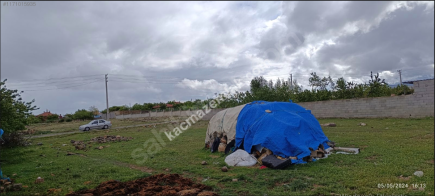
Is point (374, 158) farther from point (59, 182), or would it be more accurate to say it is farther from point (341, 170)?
point (59, 182)

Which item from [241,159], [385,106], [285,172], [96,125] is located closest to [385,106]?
[385,106]

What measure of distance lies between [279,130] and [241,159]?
4.53 ft

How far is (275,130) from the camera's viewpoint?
771cm

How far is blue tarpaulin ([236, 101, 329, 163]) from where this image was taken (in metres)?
7.36

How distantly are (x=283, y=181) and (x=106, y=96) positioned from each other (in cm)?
4279

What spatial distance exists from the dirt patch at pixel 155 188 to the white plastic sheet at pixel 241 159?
204 cm

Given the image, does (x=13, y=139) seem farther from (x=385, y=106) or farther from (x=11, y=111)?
(x=385, y=106)

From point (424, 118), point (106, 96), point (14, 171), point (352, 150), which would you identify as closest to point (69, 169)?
point (14, 171)

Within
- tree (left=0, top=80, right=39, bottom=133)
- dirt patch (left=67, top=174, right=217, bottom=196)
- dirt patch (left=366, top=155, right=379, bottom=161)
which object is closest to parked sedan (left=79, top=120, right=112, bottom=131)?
tree (left=0, top=80, right=39, bottom=133)

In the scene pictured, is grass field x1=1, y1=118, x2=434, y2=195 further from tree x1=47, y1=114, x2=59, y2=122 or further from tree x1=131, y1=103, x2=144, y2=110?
tree x1=131, y1=103, x2=144, y2=110

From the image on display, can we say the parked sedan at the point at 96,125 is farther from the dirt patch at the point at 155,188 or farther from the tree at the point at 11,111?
the dirt patch at the point at 155,188

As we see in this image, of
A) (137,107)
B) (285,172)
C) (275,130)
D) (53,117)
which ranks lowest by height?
(285,172)

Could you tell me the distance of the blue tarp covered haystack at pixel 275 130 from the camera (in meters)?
7.36

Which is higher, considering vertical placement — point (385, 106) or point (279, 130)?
point (385, 106)
